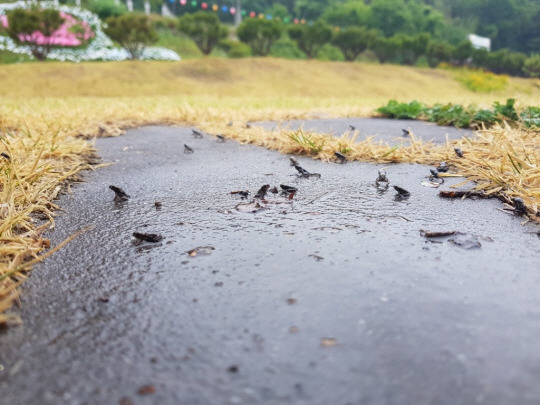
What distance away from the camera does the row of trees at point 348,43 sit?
79.1 feet

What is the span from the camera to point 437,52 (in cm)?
3042

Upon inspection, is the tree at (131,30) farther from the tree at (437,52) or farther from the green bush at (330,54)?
the tree at (437,52)

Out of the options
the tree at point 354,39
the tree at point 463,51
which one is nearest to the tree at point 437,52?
the tree at point 463,51

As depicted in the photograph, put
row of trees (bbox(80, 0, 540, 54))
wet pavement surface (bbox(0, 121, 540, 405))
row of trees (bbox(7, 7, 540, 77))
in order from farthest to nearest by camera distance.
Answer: row of trees (bbox(80, 0, 540, 54)) < row of trees (bbox(7, 7, 540, 77)) < wet pavement surface (bbox(0, 121, 540, 405))

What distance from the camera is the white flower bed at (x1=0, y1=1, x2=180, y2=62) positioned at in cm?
2428

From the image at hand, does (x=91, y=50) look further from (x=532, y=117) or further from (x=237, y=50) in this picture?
(x=532, y=117)


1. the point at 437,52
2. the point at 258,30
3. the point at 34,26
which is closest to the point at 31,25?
the point at 34,26

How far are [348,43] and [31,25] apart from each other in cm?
1927

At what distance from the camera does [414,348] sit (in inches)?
36.2

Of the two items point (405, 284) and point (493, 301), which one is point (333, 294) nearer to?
point (405, 284)

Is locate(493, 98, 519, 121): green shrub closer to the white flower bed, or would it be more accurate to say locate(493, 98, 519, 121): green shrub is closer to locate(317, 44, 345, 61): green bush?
the white flower bed

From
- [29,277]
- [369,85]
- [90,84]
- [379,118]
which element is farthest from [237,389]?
[369,85]

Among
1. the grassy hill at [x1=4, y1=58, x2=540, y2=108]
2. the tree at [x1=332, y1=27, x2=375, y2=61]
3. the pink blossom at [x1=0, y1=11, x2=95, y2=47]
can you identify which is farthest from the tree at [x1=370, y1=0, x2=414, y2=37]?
the pink blossom at [x1=0, y1=11, x2=95, y2=47]

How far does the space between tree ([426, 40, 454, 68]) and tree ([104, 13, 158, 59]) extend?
20444 mm
